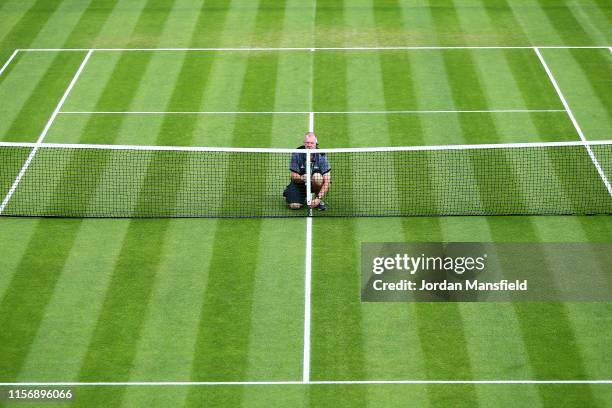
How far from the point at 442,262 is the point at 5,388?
753 centimetres

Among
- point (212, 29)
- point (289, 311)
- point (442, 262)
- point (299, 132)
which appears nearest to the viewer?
point (289, 311)

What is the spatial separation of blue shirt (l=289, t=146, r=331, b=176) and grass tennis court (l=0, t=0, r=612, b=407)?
0.96m

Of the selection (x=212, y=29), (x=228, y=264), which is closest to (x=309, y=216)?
(x=228, y=264)

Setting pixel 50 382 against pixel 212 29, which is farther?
pixel 212 29

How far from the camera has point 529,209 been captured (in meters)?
20.0

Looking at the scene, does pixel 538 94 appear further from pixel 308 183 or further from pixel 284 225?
pixel 284 225

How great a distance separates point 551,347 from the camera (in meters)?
15.8

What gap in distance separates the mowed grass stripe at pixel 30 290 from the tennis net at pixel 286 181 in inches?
31.7

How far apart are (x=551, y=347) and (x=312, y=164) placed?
6.34 m

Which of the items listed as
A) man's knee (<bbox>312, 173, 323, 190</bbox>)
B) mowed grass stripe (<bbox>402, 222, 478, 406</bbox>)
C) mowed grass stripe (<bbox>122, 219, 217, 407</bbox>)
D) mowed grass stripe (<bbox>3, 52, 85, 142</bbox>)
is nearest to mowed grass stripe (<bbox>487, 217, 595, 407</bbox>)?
mowed grass stripe (<bbox>402, 222, 478, 406</bbox>)

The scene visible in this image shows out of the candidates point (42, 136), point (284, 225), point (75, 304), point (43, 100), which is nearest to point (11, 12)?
point (43, 100)

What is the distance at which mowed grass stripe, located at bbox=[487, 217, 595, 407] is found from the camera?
14.7 metres

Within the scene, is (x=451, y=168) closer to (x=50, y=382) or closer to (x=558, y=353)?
(x=558, y=353)

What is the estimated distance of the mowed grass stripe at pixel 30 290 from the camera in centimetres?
1580
